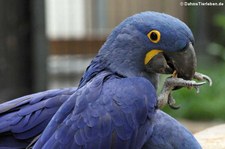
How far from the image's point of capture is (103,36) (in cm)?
696

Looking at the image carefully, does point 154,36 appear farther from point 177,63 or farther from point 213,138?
point 213,138

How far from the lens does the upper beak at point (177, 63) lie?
1860mm

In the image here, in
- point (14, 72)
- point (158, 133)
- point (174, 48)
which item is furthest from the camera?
point (14, 72)

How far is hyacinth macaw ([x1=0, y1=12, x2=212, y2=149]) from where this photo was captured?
1829 mm

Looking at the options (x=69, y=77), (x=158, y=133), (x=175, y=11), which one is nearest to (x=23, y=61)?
(x=69, y=77)

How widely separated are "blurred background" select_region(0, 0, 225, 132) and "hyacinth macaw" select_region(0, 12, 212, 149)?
2330mm

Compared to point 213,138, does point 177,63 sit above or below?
above

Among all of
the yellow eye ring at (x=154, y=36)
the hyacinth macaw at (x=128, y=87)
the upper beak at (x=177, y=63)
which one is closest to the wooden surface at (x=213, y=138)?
the hyacinth macaw at (x=128, y=87)

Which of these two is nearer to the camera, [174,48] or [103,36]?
[174,48]

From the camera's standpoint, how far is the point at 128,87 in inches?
72.3

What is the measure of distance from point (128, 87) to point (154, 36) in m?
0.18

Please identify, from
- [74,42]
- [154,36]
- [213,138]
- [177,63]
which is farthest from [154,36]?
[74,42]

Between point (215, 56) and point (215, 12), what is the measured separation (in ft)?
1.65

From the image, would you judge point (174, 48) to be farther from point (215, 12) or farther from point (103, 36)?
point (103, 36)
